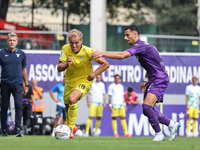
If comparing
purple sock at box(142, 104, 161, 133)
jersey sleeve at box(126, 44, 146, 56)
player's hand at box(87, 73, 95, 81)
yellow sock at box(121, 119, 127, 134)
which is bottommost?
yellow sock at box(121, 119, 127, 134)

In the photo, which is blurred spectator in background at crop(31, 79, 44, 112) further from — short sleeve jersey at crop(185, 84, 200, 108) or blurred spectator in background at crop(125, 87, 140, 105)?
→ short sleeve jersey at crop(185, 84, 200, 108)

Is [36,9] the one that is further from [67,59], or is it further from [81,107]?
[67,59]

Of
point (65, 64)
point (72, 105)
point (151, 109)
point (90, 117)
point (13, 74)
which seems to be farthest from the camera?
point (90, 117)

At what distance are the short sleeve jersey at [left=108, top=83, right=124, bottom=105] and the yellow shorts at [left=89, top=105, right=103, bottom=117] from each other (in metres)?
0.51

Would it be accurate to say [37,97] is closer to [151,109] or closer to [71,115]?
[71,115]

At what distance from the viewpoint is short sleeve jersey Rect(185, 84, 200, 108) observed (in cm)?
1328

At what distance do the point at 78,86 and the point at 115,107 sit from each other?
579cm

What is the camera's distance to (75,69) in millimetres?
7504

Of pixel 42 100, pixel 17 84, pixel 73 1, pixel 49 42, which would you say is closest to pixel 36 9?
pixel 73 1

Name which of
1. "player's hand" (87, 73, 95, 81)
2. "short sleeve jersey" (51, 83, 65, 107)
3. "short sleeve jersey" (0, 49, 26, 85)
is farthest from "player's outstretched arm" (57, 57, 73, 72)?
"short sleeve jersey" (51, 83, 65, 107)

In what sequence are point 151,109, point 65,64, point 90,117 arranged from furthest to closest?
point 90,117
point 151,109
point 65,64

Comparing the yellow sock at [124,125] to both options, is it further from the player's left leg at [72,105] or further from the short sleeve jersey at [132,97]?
the player's left leg at [72,105]

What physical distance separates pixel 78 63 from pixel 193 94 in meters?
6.91

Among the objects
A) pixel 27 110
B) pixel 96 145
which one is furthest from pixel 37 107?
pixel 96 145
